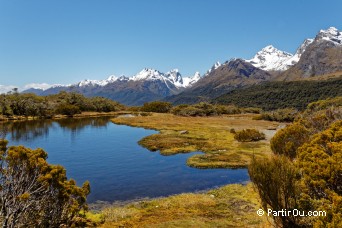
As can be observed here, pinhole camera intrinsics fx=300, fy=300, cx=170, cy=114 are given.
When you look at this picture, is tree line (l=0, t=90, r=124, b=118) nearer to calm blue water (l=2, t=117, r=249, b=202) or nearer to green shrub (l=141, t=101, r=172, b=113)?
green shrub (l=141, t=101, r=172, b=113)

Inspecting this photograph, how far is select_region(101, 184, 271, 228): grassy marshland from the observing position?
23.4 metres

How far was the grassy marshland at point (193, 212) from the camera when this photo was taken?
23406 mm

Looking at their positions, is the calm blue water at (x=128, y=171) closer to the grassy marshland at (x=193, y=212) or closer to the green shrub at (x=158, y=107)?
the grassy marshland at (x=193, y=212)

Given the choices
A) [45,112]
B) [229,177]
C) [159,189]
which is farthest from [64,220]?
[45,112]

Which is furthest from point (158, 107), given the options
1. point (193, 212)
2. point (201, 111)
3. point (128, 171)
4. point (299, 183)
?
point (299, 183)

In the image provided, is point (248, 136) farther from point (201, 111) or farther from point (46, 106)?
point (46, 106)

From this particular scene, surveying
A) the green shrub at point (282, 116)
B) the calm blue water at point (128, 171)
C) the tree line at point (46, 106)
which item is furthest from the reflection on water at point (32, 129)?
the green shrub at point (282, 116)

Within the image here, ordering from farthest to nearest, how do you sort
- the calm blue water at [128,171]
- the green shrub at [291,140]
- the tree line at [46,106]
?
1. the tree line at [46,106]
2. the green shrub at [291,140]
3. the calm blue water at [128,171]

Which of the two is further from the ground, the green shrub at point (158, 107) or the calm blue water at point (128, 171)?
the green shrub at point (158, 107)

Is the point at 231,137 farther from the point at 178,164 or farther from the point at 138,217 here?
the point at 138,217

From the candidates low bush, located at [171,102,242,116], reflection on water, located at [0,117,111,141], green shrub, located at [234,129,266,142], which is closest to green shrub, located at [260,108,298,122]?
low bush, located at [171,102,242,116]

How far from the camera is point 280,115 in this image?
129 m

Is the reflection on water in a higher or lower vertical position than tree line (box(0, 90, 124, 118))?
lower

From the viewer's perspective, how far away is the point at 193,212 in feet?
86.3
